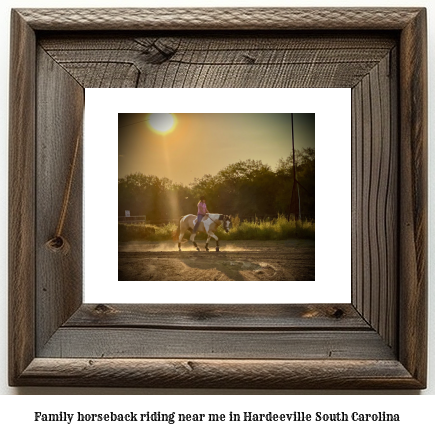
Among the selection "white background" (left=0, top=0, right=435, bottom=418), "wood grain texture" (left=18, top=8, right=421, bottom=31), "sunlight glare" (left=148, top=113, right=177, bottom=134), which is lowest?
"white background" (left=0, top=0, right=435, bottom=418)

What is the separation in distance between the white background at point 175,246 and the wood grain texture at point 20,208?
58 millimetres

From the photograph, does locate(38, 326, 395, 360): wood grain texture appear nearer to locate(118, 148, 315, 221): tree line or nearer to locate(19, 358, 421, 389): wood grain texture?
locate(19, 358, 421, 389): wood grain texture

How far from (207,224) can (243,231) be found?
→ 0.04m

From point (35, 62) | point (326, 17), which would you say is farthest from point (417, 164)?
point (35, 62)

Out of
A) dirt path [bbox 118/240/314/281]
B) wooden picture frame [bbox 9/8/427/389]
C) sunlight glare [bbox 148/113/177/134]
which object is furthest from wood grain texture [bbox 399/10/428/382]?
sunlight glare [bbox 148/113/177/134]

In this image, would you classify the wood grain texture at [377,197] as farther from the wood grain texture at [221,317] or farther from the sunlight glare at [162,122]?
the sunlight glare at [162,122]

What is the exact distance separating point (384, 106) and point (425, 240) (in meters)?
0.14

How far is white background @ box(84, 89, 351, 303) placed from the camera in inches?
21.6

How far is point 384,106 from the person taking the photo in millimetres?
544

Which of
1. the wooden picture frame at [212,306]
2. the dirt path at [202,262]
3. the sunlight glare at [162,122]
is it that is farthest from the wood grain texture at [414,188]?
the sunlight glare at [162,122]

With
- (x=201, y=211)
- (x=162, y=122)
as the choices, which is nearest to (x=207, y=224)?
(x=201, y=211)

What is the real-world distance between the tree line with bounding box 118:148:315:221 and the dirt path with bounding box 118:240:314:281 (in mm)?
33

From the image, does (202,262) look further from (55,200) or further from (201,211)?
(55,200)
